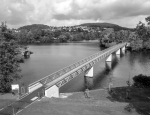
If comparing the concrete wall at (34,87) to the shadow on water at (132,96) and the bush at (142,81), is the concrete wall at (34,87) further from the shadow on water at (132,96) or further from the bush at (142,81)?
the bush at (142,81)

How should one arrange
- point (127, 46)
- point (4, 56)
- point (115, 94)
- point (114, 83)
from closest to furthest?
point (4, 56) → point (115, 94) → point (114, 83) → point (127, 46)

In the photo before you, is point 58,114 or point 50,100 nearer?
point 58,114

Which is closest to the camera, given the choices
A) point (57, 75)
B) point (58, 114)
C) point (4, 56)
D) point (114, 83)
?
point (58, 114)

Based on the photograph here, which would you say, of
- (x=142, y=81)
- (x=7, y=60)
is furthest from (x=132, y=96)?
(x=7, y=60)

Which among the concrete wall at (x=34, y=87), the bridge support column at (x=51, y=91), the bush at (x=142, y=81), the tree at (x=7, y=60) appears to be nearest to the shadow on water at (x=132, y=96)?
the bush at (x=142, y=81)

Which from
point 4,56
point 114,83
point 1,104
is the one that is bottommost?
point 114,83

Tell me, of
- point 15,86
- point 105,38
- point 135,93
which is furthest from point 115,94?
point 105,38

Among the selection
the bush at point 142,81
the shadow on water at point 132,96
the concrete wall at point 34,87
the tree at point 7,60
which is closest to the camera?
the shadow on water at point 132,96

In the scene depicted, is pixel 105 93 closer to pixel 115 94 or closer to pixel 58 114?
pixel 115 94

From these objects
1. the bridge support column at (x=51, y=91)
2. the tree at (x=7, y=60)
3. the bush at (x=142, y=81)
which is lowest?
the bush at (x=142, y=81)

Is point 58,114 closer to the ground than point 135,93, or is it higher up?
higher up

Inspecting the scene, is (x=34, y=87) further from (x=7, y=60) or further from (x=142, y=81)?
(x=142, y=81)
